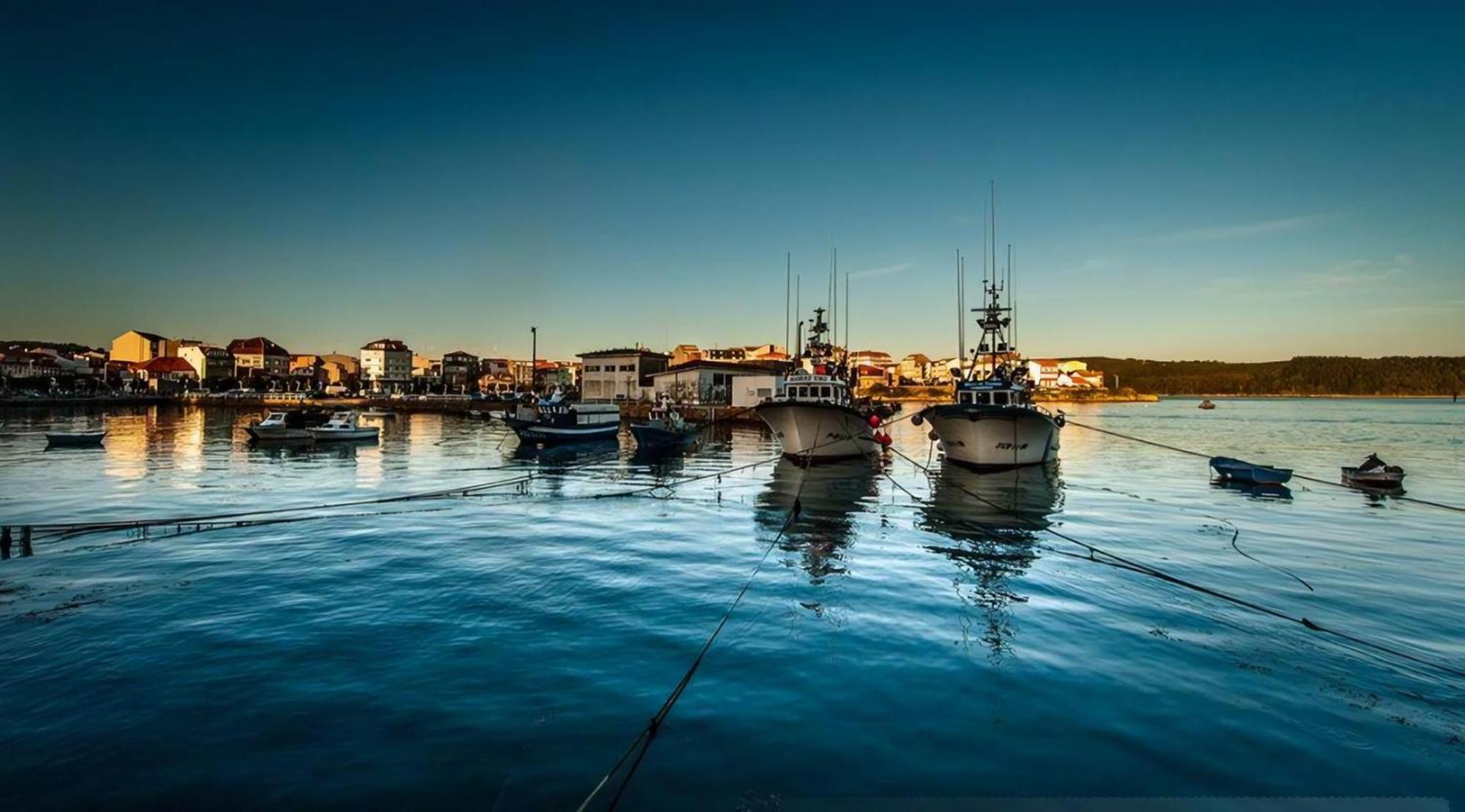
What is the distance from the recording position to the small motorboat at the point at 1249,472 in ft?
101

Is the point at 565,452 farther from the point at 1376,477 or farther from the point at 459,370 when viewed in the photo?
the point at 459,370

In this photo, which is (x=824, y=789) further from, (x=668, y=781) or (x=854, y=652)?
(x=854, y=652)

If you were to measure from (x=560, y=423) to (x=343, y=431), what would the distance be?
15929 mm

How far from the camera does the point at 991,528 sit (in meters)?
20.4

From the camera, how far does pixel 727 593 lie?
13242mm

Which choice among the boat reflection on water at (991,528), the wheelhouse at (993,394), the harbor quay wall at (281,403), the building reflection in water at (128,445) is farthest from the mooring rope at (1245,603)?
the harbor quay wall at (281,403)

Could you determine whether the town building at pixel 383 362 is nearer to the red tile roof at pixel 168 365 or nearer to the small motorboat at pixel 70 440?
the red tile roof at pixel 168 365

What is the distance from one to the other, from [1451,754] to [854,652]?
20.8ft

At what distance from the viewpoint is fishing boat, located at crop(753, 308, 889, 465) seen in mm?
36344

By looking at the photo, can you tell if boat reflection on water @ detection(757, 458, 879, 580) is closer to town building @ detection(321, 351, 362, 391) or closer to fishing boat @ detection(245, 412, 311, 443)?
fishing boat @ detection(245, 412, 311, 443)

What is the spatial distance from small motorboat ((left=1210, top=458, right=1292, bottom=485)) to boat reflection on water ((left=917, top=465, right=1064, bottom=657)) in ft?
23.6

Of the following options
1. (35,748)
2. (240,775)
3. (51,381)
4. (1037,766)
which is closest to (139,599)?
(35,748)

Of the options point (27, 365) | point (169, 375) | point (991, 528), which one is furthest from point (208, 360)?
point (991, 528)

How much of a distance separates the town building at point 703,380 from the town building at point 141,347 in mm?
151751
